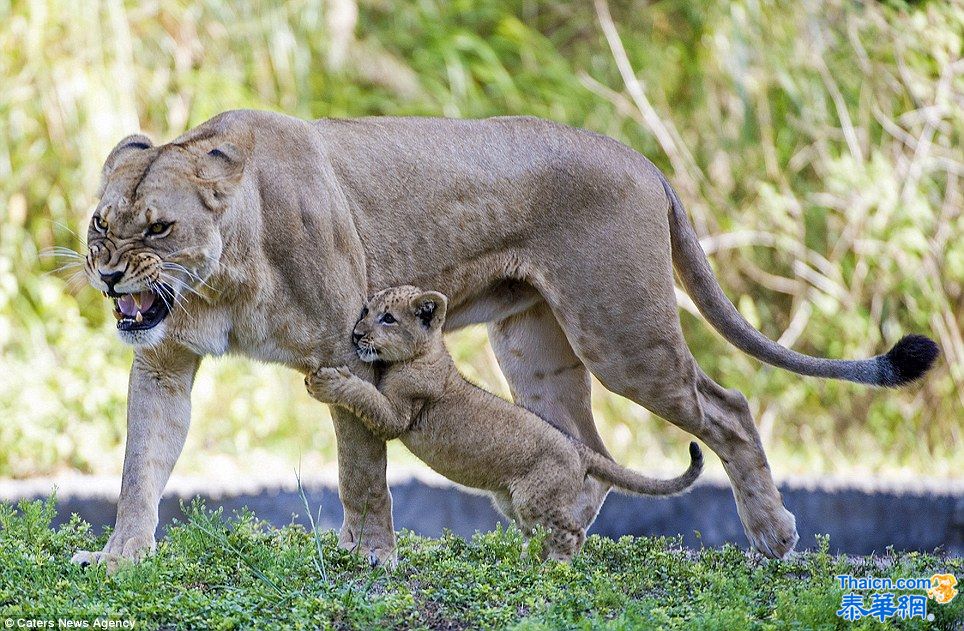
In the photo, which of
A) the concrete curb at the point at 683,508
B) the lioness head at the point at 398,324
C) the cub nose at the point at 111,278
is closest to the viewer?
the cub nose at the point at 111,278

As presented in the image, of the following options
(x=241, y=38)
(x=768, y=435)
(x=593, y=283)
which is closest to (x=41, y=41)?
(x=241, y=38)

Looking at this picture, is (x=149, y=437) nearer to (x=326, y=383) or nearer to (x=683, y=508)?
(x=326, y=383)

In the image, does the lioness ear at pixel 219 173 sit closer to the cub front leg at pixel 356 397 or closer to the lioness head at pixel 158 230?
the lioness head at pixel 158 230

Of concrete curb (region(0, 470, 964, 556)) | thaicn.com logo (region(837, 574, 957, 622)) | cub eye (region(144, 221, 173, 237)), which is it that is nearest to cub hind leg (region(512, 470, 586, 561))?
thaicn.com logo (region(837, 574, 957, 622))

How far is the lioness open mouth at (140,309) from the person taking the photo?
4258 mm

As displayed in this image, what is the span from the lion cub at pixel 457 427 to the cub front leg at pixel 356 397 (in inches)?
0.4

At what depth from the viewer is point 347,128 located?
5008 mm

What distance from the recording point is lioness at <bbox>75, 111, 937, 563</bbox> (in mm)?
4262

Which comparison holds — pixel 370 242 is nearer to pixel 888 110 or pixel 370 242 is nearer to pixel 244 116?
pixel 244 116

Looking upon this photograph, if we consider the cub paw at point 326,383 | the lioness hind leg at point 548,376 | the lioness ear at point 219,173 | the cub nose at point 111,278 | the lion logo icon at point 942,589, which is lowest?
the lioness hind leg at point 548,376

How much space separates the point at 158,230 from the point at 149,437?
0.82 meters

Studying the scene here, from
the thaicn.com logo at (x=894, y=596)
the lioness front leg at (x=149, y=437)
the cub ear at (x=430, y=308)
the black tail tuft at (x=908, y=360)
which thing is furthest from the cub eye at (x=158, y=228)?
the black tail tuft at (x=908, y=360)

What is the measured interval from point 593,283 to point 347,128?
1.13 metres

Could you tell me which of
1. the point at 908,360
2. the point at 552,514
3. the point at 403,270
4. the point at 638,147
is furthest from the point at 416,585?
the point at 638,147
